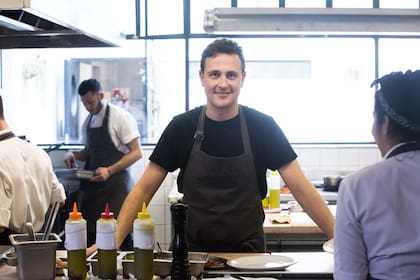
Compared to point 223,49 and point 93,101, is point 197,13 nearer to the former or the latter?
point 93,101

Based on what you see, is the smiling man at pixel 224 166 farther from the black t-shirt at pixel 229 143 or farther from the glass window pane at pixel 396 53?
the glass window pane at pixel 396 53

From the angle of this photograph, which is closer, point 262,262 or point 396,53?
point 262,262

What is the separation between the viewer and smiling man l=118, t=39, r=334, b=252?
8.83 feet

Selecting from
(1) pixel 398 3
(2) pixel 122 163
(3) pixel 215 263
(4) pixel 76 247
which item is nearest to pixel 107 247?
(4) pixel 76 247

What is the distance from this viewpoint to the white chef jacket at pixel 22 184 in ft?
9.64

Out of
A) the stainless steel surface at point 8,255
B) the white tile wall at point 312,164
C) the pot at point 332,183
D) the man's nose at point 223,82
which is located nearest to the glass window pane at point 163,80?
the white tile wall at point 312,164

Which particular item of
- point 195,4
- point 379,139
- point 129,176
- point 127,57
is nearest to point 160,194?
point 129,176

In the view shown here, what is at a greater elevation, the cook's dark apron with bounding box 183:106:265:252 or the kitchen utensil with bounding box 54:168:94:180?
the cook's dark apron with bounding box 183:106:265:252

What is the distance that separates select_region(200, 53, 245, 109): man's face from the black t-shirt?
0.48ft

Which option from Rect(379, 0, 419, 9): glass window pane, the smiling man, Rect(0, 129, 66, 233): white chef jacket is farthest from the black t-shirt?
Rect(379, 0, 419, 9): glass window pane

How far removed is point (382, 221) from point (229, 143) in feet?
3.64

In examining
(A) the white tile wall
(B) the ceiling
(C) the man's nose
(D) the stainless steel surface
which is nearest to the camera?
(D) the stainless steel surface

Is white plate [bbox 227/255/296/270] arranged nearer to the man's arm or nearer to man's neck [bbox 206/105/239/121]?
man's neck [bbox 206/105/239/121]

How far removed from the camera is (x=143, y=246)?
2115 mm
